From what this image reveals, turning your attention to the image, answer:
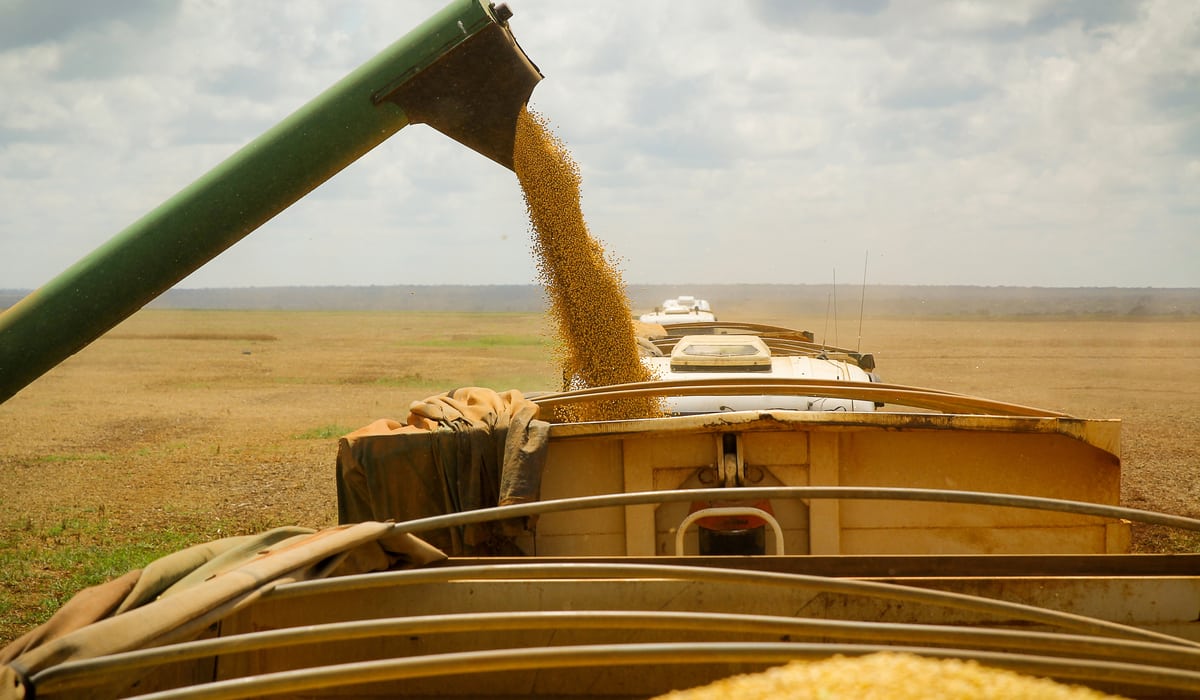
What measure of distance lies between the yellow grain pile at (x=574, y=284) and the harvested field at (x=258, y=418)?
829 mm

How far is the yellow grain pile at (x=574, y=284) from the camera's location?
4828 mm

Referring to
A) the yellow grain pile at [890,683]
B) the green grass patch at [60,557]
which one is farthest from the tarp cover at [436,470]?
the green grass patch at [60,557]

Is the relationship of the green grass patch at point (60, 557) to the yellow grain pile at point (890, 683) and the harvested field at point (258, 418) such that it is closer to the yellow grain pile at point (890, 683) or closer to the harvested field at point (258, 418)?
the harvested field at point (258, 418)

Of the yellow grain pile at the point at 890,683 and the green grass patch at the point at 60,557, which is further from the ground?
the yellow grain pile at the point at 890,683

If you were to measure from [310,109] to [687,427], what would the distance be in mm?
1903

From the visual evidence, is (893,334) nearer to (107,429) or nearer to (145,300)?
(107,429)

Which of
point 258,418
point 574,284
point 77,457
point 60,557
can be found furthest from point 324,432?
point 574,284

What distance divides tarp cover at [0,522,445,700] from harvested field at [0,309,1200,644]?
4178 millimetres

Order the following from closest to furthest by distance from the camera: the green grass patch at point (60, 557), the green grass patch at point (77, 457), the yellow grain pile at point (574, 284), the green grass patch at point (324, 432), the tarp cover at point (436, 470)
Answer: the tarp cover at point (436, 470) < the yellow grain pile at point (574, 284) < the green grass patch at point (60, 557) < the green grass patch at point (77, 457) < the green grass patch at point (324, 432)

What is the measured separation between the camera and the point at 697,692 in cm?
171

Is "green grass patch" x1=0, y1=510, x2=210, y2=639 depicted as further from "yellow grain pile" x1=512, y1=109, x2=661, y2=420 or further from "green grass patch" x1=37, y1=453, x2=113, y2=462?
"yellow grain pile" x1=512, y1=109, x2=661, y2=420

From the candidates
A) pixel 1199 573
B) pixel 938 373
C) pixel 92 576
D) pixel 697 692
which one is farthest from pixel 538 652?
pixel 938 373

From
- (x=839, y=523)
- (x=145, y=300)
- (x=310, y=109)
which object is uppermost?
(x=310, y=109)

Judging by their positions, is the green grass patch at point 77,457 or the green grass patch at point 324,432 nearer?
the green grass patch at point 77,457
